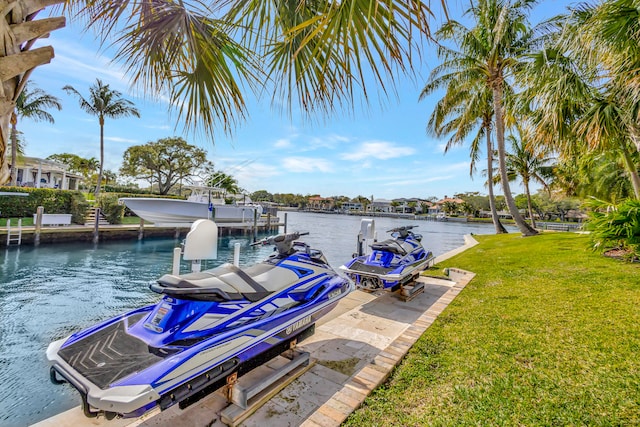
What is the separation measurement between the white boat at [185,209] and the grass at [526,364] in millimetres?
11408

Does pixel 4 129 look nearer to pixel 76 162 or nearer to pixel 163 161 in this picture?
pixel 163 161

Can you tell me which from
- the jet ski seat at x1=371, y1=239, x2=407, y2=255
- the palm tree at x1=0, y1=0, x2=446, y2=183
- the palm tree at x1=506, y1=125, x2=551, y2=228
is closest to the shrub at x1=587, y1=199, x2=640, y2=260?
the jet ski seat at x1=371, y1=239, x2=407, y2=255

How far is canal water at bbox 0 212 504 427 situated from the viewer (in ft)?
9.95

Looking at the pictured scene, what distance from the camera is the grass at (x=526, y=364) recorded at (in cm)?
205

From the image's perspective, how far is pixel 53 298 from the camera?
6570mm

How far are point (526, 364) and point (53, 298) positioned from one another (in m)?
8.49

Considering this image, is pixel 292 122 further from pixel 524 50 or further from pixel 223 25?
pixel 524 50

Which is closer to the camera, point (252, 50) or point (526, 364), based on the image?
point (252, 50)

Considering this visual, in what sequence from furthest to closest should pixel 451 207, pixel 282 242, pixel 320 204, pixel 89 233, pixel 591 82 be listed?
pixel 320 204, pixel 451 207, pixel 89 233, pixel 591 82, pixel 282 242

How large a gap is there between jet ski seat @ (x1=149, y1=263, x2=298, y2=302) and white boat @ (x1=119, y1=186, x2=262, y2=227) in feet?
36.3

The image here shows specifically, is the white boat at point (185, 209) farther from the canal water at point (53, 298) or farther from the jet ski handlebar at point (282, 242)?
the jet ski handlebar at point (282, 242)

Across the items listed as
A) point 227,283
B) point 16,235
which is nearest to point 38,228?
point 16,235

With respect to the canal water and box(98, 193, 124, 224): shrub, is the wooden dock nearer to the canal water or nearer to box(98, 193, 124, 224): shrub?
the canal water

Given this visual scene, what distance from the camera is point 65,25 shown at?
4.54 feet
